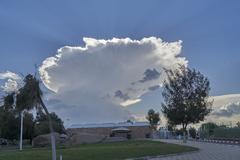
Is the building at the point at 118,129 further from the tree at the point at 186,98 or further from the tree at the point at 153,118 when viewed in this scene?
the tree at the point at 186,98

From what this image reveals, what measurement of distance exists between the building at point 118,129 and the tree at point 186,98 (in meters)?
59.6

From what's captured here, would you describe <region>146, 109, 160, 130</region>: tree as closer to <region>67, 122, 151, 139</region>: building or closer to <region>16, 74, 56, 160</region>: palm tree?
<region>67, 122, 151, 139</region>: building

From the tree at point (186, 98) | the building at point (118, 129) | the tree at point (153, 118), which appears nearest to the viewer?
the tree at point (186, 98)

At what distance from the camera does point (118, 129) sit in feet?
405

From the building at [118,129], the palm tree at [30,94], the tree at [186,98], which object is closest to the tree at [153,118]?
the building at [118,129]

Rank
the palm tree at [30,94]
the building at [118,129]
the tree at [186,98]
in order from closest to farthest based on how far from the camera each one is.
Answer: the palm tree at [30,94]
the tree at [186,98]
the building at [118,129]

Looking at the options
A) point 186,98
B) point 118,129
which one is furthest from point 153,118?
point 186,98

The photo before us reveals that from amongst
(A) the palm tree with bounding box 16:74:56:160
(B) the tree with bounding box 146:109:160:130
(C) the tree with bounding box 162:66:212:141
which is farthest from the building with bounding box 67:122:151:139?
(A) the palm tree with bounding box 16:74:56:160

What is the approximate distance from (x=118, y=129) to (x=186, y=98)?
64.3 meters

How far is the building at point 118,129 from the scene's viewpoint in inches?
4882

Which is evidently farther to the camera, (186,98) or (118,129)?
(118,129)

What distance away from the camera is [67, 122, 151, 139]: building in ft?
407

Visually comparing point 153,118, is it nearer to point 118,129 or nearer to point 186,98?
point 118,129

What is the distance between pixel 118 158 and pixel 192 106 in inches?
1221
